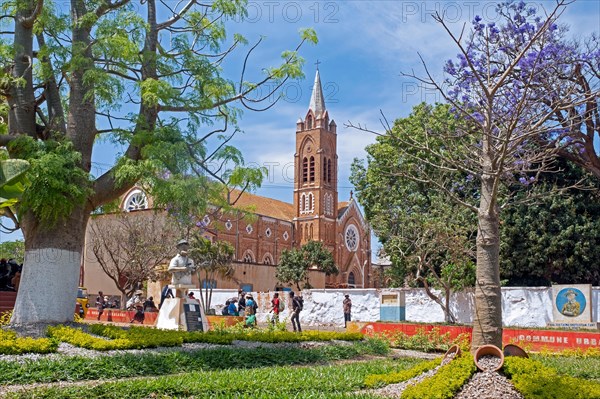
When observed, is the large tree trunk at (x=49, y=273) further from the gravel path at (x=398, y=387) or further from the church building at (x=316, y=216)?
the church building at (x=316, y=216)

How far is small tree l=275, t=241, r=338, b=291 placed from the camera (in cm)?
5431

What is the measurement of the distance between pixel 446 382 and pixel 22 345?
7518mm

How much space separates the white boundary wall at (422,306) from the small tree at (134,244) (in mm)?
4516

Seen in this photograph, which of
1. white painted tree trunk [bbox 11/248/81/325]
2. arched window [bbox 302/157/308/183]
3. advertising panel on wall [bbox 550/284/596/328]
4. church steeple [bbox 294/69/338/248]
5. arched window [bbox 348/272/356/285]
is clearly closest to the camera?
white painted tree trunk [bbox 11/248/81/325]

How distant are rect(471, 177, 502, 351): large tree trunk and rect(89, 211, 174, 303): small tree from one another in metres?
28.0

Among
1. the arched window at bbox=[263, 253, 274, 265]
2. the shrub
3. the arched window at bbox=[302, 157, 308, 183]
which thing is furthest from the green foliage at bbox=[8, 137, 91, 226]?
the arched window at bbox=[302, 157, 308, 183]

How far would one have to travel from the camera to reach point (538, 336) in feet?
55.2

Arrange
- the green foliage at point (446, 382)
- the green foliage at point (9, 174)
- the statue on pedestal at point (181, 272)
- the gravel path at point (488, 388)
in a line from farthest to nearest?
the statue on pedestal at point (181, 272) → the gravel path at point (488, 388) → the green foliage at point (446, 382) → the green foliage at point (9, 174)

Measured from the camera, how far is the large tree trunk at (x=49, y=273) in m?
13.4

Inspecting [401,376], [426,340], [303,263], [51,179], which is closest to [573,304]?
[426,340]

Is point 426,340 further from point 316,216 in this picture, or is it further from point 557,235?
point 316,216

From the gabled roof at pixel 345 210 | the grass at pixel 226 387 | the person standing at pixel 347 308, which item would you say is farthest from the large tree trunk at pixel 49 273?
the gabled roof at pixel 345 210

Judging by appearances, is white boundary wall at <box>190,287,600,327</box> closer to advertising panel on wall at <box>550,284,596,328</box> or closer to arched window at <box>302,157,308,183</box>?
advertising panel on wall at <box>550,284,596,328</box>

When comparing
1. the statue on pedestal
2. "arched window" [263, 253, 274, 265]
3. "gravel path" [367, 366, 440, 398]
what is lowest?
"gravel path" [367, 366, 440, 398]
